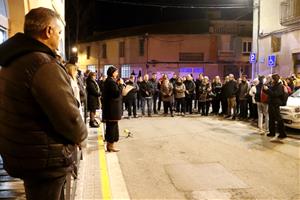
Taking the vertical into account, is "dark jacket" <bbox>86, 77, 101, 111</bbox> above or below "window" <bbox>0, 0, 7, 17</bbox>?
below

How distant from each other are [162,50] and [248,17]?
37.0 feet

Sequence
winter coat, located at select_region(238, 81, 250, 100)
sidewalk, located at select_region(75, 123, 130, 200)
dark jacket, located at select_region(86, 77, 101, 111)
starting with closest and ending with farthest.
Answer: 1. sidewalk, located at select_region(75, 123, 130, 200)
2. dark jacket, located at select_region(86, 77, 101, 111)
3. winter coat, located at select_region(238, 81, 250, 100)

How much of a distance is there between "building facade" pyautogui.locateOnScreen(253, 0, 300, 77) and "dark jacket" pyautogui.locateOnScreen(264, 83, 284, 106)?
33.4 feet

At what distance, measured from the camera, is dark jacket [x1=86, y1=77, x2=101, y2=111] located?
42.3 feet

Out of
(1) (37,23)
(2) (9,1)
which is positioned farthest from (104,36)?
(1) (37,23)

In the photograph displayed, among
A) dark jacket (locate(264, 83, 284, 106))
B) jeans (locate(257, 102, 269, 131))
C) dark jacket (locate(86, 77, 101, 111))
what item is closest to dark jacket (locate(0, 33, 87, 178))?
dark jacket (locate(86, 77, 101, 111))

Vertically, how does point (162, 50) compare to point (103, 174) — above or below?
above

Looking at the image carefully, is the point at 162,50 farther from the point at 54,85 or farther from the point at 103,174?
the point at 54,85

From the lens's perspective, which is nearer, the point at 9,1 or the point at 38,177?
the point at 38,177

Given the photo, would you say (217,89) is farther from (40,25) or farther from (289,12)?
(40,25)

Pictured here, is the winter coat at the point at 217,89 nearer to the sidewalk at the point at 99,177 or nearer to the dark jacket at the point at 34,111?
the sidewalk at the point at 99,177

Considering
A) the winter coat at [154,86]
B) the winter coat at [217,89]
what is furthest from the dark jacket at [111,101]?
the winter coat at [217,89]

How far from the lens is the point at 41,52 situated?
8.87 feet

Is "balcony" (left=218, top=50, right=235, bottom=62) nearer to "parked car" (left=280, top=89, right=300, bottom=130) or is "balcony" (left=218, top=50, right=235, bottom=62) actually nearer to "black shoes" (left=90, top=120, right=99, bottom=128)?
"parked car" (left=280, top=89, right=300, bottom=130)
